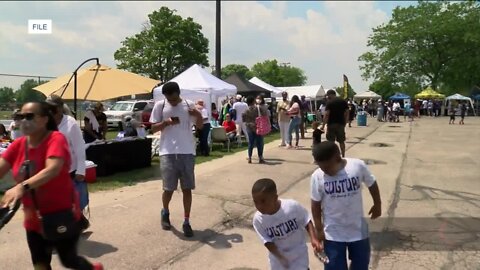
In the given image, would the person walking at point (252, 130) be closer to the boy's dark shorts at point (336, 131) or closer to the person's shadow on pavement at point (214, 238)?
the boy's dark shorts at point (336, 131)

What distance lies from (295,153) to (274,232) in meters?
9.79

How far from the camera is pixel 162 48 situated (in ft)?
163

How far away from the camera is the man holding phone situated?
5.36 meters

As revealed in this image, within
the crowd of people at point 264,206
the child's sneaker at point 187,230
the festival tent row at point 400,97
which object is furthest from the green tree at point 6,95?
the festival tent row at point 400,97

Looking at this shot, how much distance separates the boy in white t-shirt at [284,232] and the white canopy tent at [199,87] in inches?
521

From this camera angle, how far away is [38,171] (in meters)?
3.18

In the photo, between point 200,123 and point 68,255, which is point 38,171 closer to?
point 68,255

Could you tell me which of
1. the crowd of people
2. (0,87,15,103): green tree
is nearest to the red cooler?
the crowd of people

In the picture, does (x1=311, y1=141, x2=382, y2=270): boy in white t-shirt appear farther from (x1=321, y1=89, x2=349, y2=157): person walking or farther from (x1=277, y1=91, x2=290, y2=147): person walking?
(x1=277, y1=91, x2=290, y2=147): person walking

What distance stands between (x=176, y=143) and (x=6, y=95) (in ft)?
48.7

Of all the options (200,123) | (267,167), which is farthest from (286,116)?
(200,123)

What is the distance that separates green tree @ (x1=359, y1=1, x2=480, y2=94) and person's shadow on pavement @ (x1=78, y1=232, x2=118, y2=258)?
52.7 metres

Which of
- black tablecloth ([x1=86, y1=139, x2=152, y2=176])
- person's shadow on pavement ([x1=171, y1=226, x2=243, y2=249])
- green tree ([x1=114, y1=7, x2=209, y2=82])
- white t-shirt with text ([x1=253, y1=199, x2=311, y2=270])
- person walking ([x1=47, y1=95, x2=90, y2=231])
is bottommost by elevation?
person's shadow on pavement ([x1=171, y1=226, x2=243, y2=249])

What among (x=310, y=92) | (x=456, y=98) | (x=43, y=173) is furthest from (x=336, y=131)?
(x=456, y=98)
